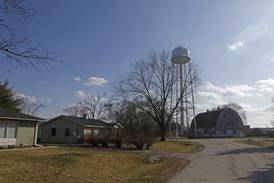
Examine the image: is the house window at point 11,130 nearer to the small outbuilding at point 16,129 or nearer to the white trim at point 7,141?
the small outbuilding at point 16,129

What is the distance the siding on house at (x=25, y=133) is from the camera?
2593 centimetres

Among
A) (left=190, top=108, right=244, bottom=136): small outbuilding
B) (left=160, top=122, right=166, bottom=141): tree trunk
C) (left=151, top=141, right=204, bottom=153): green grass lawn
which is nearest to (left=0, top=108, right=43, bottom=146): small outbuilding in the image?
(left=151, top=141, right=204, bottom=153): green grass lawn

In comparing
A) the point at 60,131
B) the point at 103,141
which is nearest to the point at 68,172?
the point at 103,141

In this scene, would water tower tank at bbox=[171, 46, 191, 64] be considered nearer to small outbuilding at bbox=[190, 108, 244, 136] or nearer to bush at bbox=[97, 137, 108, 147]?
small outbuilding at bbox=[190, 108, 244, 136]

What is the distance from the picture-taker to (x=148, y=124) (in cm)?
5975

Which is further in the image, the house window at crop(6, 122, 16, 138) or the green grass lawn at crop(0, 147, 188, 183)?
the house window at crop(6, 122, 16, 138)

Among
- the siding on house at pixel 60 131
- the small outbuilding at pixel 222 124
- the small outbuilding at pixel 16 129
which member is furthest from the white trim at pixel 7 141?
the small outbuilding at pixel 222 124

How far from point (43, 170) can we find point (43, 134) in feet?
99.4

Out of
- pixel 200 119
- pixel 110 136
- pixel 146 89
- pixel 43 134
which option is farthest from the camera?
pixel 200 119

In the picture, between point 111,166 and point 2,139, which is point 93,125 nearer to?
point 2,139

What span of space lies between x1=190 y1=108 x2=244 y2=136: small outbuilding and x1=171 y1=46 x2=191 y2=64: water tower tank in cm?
2701

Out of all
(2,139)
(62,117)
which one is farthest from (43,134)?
(2,139)

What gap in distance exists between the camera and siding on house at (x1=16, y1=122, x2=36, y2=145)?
25.9 meters

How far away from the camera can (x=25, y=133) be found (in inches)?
1051
